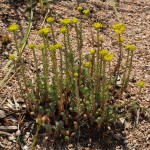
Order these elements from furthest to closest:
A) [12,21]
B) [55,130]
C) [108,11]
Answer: [108,11] < [12,21] < [55,130]

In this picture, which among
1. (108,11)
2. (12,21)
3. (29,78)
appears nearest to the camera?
(29,78)

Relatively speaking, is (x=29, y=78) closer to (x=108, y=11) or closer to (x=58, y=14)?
(x=58, y=14)

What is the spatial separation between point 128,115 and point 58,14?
1.37 meters

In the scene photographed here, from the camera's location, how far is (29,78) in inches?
117

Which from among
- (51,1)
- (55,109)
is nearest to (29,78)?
(55,109)

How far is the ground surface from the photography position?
8.75ft

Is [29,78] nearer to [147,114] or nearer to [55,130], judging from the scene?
[55,130]

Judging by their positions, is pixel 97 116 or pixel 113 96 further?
pixel 113 96

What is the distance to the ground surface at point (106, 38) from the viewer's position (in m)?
2.67

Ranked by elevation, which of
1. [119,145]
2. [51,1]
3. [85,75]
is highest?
[51,1]

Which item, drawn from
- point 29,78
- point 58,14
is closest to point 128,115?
point 29,78

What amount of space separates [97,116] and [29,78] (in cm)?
67

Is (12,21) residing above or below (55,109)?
above

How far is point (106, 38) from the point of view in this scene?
3453mm
